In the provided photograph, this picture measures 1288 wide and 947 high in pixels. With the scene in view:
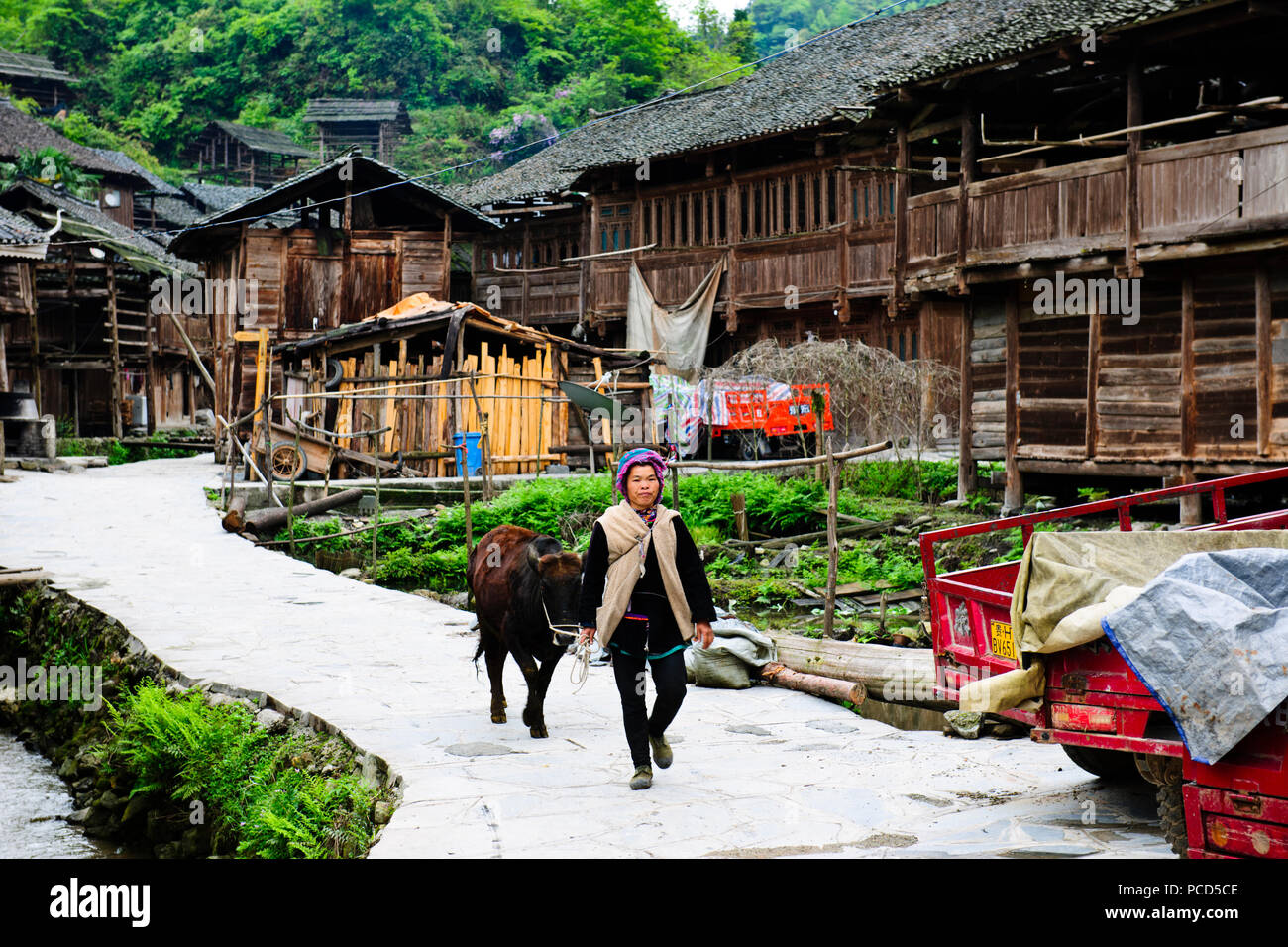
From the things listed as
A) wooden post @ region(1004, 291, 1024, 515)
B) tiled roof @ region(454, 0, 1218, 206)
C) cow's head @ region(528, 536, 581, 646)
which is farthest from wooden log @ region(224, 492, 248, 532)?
cow's head @ region(528, 536, 581, 646)

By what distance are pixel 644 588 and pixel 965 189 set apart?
12.1 m

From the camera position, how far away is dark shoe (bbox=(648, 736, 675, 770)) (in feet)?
20.2

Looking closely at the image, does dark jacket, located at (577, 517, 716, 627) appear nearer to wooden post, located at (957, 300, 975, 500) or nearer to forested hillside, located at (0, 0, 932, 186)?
wooden post, located at (957, 300, 975, 500)

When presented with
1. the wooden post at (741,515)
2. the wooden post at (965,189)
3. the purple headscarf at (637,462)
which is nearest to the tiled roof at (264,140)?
the wooden post at (965,189)

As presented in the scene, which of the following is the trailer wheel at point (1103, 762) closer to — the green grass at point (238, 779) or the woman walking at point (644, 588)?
the woman walking at point (644, 588)

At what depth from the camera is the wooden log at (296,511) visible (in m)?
17.4

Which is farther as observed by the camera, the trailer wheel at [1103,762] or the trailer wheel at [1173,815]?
the trailer wheel at [1103,762]

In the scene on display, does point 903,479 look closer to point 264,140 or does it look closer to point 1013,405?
point 1013,405

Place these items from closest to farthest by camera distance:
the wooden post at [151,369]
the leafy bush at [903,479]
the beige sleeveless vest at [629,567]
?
the beige sleeveless vest at [629,567], the leafy bush at [903,479], the wooden post at [151,369]

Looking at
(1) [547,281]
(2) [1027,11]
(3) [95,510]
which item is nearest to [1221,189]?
(2) [1027,11]

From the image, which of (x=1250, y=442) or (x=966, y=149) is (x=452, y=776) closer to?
(x=1250, y=442)

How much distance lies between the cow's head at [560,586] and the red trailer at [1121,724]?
6.26 feet

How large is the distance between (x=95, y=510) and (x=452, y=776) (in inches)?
563

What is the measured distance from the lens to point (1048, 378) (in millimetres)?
16812
